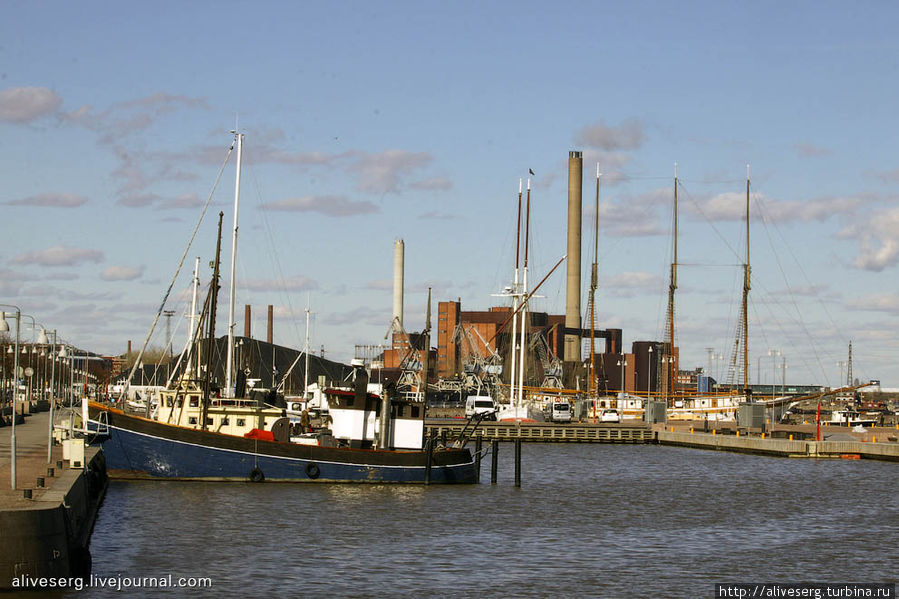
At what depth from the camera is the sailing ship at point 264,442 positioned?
1880 inches

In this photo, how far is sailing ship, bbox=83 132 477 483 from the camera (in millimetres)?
47750

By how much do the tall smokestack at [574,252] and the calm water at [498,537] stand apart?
112441 millimetres

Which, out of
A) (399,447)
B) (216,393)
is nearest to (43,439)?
(216,393)

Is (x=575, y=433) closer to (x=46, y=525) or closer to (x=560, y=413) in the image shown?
(x=560, y=413)

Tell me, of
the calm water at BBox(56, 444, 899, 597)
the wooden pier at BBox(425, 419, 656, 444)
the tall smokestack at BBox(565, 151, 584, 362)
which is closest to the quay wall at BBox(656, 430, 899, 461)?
the wooden pier at BBox(425, 419, 656, 444)

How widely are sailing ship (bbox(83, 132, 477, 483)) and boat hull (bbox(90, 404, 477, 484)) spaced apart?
1.7 inches

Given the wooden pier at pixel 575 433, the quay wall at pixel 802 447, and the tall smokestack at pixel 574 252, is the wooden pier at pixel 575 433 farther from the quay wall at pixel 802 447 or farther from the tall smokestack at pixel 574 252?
the tall smokestack at pixel 574 252

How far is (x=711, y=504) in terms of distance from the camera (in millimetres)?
49812

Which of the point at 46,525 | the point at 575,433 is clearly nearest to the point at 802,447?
the point at 575,433

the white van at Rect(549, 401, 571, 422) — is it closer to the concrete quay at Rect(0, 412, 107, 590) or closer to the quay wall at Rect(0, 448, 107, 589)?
the concrete quay at Rect(0, 412, 107, 590)

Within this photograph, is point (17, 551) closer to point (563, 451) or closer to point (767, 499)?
point (767, 499)

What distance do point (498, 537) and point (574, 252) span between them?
135 m

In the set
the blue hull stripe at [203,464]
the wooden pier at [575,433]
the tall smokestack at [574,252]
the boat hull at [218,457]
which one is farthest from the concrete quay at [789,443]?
the tall smokestack at [574,252]

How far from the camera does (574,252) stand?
17112 centimetres
